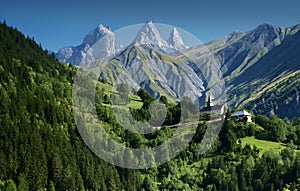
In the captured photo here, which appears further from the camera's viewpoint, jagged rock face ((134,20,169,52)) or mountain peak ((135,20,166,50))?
jagged rock face ((134,20,169,52))

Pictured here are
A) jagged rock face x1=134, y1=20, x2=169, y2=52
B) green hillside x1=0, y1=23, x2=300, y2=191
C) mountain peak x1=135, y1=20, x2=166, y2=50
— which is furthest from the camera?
green hillside x1=0, y1=23, x2=300, y2=191

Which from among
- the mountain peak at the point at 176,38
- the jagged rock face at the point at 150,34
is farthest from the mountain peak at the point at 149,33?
the mountain peak at the point at 176,38

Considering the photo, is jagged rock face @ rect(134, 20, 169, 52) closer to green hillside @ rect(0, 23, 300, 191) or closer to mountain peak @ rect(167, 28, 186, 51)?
mountain peak @ rect(167, 28, 186, 51)

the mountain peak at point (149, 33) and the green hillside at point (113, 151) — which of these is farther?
the green hillside at point (113, 151)

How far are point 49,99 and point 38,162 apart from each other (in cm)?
4246

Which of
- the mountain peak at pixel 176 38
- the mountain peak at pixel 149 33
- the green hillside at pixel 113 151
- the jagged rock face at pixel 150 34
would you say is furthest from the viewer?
the green hillside at pixel 113 151

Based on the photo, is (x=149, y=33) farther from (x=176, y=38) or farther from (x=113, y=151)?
(x=113, y=151)

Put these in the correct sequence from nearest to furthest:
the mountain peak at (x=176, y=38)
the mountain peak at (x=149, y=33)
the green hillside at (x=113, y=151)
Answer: the mountain peak at (x=176, y=38), the mountain peak at (x=149, y=33), the green hillside at (x=113, y=151)

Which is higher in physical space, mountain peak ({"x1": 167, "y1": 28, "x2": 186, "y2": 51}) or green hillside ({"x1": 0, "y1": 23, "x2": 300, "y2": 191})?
mountain peak ({"x1": 167, "y1": 28, "x2": 186, "y2": 51})

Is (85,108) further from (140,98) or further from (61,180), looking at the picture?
(140,98)

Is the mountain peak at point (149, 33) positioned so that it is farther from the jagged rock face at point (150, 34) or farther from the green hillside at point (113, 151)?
the green hillside at point (113, 151)

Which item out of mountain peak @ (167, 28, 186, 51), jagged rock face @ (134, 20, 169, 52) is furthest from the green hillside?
mountain peak @ (167, 28, 186, 51)

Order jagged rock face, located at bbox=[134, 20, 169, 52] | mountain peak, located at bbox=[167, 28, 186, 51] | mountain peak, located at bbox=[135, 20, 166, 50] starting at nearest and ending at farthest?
mountain peak, located at bbox=[167, 28, 186, 51] → mountain peak, located at bbox=[135, 20, 166, 50] → jagged rock face, located at bbox=[134, 20, 169, 52]

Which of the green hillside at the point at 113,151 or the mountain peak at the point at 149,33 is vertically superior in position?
the mountain peak at the point at 149,33
